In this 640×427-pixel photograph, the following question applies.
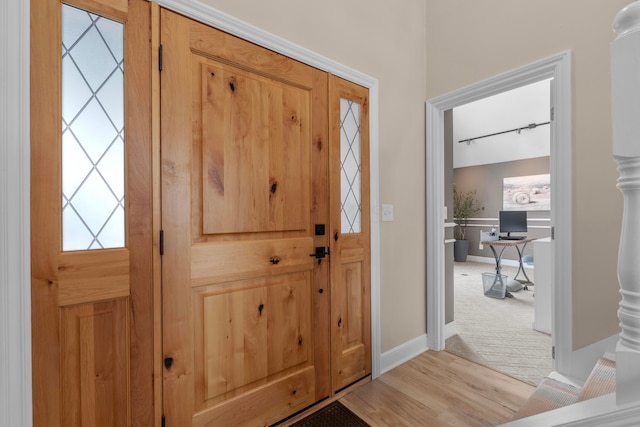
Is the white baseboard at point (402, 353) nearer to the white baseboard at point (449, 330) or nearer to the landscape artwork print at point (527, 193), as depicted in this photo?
the white baseboard at point (449, 330)

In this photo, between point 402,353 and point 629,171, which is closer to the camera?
point 629,171

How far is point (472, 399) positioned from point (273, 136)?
210 cm

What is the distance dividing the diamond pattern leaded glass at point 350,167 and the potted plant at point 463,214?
603 centimetres

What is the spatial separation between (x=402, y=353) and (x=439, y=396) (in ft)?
1.62

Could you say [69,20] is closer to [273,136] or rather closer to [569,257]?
[273,136]

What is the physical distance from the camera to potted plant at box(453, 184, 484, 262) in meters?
7.32

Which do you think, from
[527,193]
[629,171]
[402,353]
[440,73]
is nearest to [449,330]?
[402,353]

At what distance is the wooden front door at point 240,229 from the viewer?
1404 mm

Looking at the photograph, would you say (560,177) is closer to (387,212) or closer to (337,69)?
(387,212)

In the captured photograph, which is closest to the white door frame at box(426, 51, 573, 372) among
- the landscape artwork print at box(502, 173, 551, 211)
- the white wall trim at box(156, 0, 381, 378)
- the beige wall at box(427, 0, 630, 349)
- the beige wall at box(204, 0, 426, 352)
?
the beige wall at box(427, 0, 630, 349)

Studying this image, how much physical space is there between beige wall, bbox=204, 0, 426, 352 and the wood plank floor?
280 millimetres

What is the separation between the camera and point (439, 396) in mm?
1983

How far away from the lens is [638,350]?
682mm

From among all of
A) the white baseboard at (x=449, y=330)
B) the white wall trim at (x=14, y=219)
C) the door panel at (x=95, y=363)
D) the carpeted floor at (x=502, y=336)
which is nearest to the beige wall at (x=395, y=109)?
the white baseboard at (x=449, y=330)
